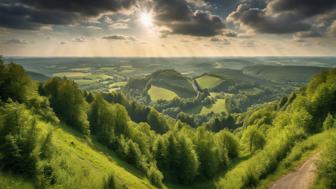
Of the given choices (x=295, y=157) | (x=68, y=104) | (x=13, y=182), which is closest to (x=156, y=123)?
(x=68, y=104)

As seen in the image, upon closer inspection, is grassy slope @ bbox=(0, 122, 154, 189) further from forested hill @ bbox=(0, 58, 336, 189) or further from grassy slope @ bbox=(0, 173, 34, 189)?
forested hill @ bbox=(0, 58, 336, 189)

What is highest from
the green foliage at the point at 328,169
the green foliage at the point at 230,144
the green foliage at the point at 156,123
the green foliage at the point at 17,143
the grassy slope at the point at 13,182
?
the green foliage at the point at 17,143

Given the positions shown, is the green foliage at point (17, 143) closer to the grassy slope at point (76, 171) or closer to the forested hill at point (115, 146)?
the forested hill at point (115, 146)

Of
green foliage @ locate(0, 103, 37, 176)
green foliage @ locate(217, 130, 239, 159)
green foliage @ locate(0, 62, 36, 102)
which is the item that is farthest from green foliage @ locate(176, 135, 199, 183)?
green foliage @ locate(0, 103, 37, 176)

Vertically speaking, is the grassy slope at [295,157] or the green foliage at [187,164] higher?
the grassy slope at [295,157]

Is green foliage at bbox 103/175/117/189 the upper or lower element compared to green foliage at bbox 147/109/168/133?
upper

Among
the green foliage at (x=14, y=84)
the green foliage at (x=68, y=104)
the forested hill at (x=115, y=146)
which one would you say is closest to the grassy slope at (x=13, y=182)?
the forested hill at (x=115, y=146)

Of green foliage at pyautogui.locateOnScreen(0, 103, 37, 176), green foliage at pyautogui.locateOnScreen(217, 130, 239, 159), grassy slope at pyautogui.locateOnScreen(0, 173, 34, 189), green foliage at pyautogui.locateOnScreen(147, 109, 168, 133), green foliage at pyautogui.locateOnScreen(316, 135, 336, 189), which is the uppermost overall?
green foliage at pyautogui.locateOnScreen(0, 103, 37, 176)
